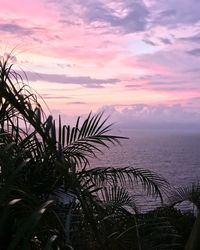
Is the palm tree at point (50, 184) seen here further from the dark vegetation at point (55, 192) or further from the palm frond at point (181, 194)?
the palm frond at point (181, 194)

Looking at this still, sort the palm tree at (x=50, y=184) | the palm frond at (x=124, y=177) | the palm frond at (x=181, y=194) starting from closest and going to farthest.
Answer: the palm tree at (x=50, y=184), the palm frond at (x=124, y=177), the palm frond at (x=181, y=194)

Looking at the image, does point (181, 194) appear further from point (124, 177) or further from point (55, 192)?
point (55, 192)

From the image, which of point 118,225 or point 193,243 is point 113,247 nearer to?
point 118,225

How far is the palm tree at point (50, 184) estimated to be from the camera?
1845 mm

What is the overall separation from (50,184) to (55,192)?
0.15 m


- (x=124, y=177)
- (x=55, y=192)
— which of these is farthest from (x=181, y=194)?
(x=55, y=192)

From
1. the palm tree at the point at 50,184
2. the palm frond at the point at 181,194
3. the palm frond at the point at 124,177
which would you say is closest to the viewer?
the palm tree at the point at 50,184

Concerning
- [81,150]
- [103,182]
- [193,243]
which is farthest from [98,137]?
[193,243]

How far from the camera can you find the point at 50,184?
2.99 metres

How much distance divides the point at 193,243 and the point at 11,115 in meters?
1.75

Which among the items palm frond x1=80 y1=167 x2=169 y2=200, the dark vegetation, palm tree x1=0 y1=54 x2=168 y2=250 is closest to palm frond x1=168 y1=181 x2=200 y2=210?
palm frond x1=80 y1=167 x2=169 y2=200

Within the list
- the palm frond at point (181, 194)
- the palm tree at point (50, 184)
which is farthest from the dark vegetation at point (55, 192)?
the palm frond at point (181, 194)

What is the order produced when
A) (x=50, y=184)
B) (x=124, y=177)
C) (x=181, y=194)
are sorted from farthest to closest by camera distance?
(x=181, y=194) < (x=124, y=177) < (x=50, y=184)

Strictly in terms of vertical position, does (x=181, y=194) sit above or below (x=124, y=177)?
below
